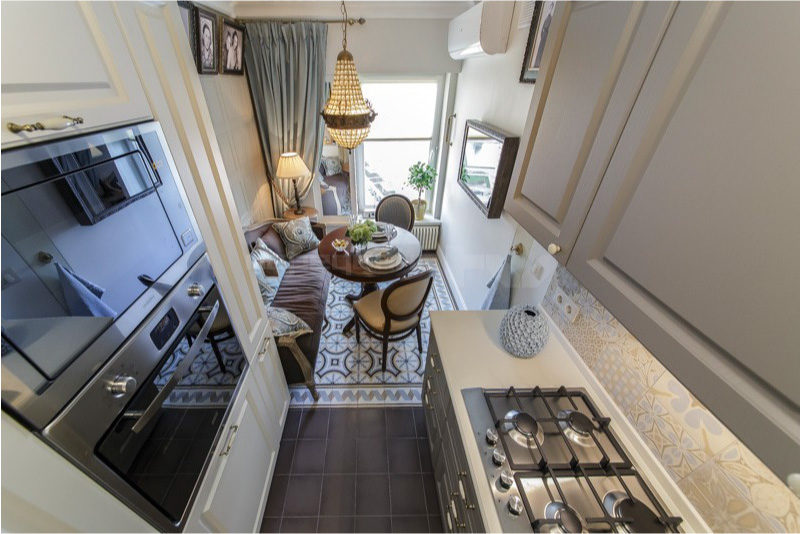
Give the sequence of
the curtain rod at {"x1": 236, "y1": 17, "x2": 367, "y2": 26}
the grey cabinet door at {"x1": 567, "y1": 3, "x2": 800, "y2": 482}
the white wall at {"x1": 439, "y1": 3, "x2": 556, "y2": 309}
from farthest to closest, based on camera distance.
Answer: the curtain rod at {"x1": 236, "y1": 17, "x2": 367, "y2": 26} → the white wall at {"x1": 439, "y1": 3, "x2": 556, "y2": 309} → the grey cabinet door at {"x1": 567, "y1": 3, "x2": 800, "y2": 482}

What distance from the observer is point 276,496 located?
169 cm

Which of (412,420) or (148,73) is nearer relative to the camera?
(148,73)

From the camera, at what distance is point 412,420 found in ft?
6.86

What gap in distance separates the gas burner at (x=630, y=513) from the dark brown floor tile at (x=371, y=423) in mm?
1402

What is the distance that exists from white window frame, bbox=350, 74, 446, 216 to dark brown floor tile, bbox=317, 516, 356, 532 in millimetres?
3030

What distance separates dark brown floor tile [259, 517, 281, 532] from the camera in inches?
62.1

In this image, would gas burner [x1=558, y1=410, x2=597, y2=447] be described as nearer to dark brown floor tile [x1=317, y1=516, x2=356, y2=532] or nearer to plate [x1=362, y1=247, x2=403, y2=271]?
dark brown floor tile [x1=317, y1=516, x2=356, y2=532]

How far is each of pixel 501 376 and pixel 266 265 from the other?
2142 millimetres

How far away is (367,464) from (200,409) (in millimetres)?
1252

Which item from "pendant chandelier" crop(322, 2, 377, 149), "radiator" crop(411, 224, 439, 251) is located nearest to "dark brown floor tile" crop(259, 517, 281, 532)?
"pendant chandelier" crop(322, 2, 377, 149)

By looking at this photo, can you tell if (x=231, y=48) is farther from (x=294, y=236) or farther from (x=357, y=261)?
(x=357, y=261)

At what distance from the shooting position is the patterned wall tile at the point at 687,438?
0.75m

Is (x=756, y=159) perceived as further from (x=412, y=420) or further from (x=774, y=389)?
(x=412, y=420)

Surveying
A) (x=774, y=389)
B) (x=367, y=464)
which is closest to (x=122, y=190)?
(x=774, y=389)
